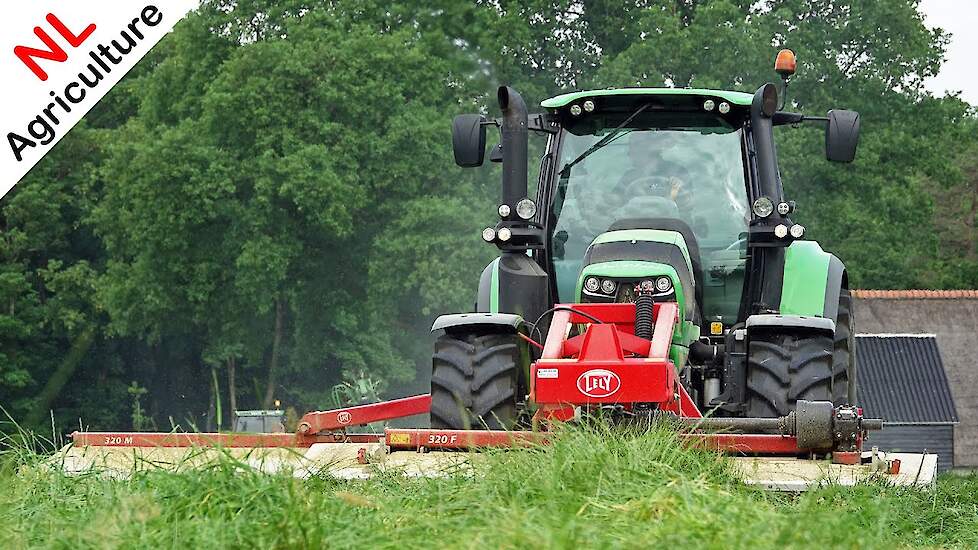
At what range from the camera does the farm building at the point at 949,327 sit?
30.9 metres

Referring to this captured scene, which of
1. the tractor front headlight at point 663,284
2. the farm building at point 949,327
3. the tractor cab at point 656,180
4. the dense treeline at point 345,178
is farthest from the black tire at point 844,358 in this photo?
the dense treeline at point 345,178

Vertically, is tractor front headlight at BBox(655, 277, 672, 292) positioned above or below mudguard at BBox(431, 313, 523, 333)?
above

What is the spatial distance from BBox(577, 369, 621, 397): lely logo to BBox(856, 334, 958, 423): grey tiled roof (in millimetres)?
22061

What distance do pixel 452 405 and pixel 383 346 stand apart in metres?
26.6

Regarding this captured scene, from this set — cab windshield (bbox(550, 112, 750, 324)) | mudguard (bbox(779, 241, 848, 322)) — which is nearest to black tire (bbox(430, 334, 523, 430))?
cab windshield (bbox(550, 112, 750, 324))

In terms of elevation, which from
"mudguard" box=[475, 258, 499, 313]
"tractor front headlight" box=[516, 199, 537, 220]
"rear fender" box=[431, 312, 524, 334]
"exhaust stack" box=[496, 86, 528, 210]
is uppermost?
"exhaust stack" box=[496, 86, 528, 210]

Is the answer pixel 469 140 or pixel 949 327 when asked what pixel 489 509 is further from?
pixel 949 327

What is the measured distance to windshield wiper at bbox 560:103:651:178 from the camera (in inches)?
371

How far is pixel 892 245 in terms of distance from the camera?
117ft

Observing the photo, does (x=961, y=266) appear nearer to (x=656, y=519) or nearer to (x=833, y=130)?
(x=833, y=130)

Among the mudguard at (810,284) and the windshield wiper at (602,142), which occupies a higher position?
the windshield wiper at (602,142)

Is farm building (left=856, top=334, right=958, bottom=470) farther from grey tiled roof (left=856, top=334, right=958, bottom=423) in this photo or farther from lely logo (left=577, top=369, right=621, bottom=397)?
lely logo (left=577, top=369, right=621, bottom=397)

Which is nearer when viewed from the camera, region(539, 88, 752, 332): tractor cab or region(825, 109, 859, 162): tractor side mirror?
region(825, 109, 859, 162): tractor side mirror

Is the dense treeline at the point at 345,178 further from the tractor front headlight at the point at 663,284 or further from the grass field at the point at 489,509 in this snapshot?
the grass field at the point at 489,509
